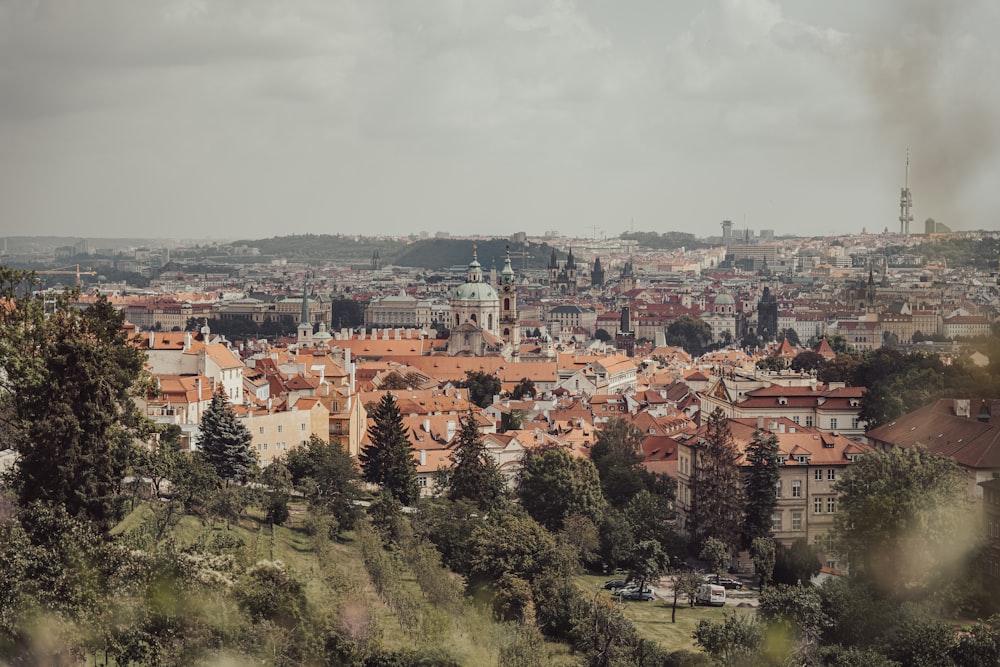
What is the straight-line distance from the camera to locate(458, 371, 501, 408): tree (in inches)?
1612

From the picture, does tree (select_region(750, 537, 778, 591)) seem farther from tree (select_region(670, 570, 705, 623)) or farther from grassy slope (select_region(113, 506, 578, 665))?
grassy slope (select_region(113, 506, 578, 665))

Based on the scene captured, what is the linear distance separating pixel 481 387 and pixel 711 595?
22.3 metres

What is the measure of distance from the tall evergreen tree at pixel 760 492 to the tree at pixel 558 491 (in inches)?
85.2

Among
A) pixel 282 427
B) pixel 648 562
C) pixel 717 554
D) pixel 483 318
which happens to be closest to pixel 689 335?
pixel 483 318

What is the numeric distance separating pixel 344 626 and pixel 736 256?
551 ft

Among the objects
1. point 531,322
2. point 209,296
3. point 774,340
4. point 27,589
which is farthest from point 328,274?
point 27,589

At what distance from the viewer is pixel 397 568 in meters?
18.1

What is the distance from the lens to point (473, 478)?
80.5 ft

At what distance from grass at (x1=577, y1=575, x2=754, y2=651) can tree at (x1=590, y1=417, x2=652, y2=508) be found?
Answer: 4.27 meters

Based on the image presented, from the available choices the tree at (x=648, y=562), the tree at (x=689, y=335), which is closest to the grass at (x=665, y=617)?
the tree at (x=648, y=562)

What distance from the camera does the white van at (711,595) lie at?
67.1ft

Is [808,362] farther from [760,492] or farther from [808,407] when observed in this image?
[760,492]

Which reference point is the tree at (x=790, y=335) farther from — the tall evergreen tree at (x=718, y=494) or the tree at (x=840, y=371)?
the tall evergreen tree at (x=718, y=494)

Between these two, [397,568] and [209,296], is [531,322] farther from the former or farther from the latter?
[397,568]
